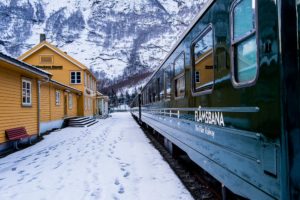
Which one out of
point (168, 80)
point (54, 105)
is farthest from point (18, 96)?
point (54, 105)

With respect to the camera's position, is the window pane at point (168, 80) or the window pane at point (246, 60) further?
the window pane at point (168, 80)

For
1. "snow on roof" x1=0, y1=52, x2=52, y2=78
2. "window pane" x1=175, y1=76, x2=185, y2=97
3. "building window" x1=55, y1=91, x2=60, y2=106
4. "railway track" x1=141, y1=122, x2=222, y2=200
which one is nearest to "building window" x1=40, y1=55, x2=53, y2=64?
"building window" x1=55, y1=91, x2=60, y2=106

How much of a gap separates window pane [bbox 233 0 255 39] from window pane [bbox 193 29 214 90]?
77 centimetres

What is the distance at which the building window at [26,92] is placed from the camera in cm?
1159

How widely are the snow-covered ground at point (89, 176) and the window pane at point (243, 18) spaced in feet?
9.41

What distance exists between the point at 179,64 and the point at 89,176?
121 inches

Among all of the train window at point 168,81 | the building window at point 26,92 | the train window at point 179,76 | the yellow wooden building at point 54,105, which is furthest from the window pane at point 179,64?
the yellow wooden building at point 54,105

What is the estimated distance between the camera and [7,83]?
10.1 m

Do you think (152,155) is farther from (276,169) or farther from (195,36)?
(276,169)

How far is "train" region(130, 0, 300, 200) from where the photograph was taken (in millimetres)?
2027

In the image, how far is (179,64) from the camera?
591 centimetres

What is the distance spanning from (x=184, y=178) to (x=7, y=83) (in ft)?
24.8

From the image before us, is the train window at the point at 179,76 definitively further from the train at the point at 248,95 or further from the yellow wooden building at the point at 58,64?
the yellow wooden building at the point at 58,64

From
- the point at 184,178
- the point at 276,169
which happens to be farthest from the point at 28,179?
the point at 276,169
